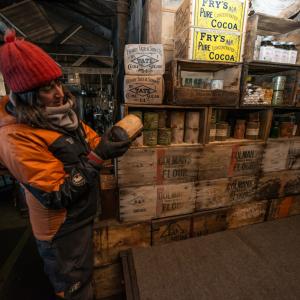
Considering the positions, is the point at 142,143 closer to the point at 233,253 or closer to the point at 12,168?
the point at 12,168

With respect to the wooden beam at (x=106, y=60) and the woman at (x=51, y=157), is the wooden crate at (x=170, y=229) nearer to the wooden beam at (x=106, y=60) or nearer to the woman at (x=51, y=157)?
the woman at (x=51, y=157)

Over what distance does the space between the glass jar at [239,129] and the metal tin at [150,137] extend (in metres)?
0.91

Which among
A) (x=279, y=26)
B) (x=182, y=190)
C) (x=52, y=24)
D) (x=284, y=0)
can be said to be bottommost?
(x=182, y=190)

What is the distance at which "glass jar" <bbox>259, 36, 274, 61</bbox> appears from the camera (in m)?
1.80

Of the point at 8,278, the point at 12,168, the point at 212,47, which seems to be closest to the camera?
the point at 12,168

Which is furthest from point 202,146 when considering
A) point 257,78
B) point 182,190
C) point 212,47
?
point 257,78

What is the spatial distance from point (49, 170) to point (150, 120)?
2.91 ft

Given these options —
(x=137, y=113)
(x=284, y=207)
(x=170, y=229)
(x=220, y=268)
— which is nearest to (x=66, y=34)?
(x=137, y=113)

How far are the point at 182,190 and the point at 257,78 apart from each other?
162 cm

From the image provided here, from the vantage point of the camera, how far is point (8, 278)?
2156 mm

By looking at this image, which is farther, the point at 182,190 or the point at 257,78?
the point at 257,78

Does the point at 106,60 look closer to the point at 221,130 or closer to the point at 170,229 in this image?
the point at 221,130

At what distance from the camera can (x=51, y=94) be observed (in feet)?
3.70

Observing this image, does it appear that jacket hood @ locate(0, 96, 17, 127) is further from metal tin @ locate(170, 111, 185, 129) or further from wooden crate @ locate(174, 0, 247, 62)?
wooden crate @ locate(174, 0, 247, 62)
